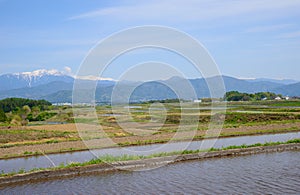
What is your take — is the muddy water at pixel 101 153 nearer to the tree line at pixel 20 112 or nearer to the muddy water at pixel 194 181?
the muddy water at pixel 194 181

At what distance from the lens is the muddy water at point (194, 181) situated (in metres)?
10.3

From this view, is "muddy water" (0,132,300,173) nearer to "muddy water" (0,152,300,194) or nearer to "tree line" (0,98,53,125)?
"muddy water" (0,152,300,194)

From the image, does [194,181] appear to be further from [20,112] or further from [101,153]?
[20,112]

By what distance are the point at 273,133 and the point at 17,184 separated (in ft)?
55.8

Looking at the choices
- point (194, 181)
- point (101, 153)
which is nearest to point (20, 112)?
point (101, 153)

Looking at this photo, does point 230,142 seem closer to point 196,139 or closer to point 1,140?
point 196,139

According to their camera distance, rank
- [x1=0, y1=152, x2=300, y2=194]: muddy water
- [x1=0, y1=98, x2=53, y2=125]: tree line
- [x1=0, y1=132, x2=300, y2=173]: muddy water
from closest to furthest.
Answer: [x1=0, y1=152, x2=300, y2=194]: muddy water, [x1=0, y1=132, x2=300, y2=173]: muddy water, [x1=0, y1=98, x2=53, y2=125]: tree line

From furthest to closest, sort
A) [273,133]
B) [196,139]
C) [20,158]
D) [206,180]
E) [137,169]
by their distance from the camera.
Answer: [273,133] < [196,139] < [20,158] < [137,169] < [206,180]

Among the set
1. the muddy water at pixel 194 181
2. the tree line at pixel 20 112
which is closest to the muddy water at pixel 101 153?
the muddy water at pixel 194 181

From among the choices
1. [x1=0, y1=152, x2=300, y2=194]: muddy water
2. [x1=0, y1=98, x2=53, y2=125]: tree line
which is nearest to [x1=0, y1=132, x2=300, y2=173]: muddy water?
[x1=0, y1=152, x2=300, y2=194]: muddy water

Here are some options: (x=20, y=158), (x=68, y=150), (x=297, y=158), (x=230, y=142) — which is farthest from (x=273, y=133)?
(x=20, y=158)

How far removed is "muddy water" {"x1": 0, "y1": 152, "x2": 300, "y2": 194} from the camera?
10312 mm

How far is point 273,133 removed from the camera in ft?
78.5

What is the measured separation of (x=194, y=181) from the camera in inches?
450
